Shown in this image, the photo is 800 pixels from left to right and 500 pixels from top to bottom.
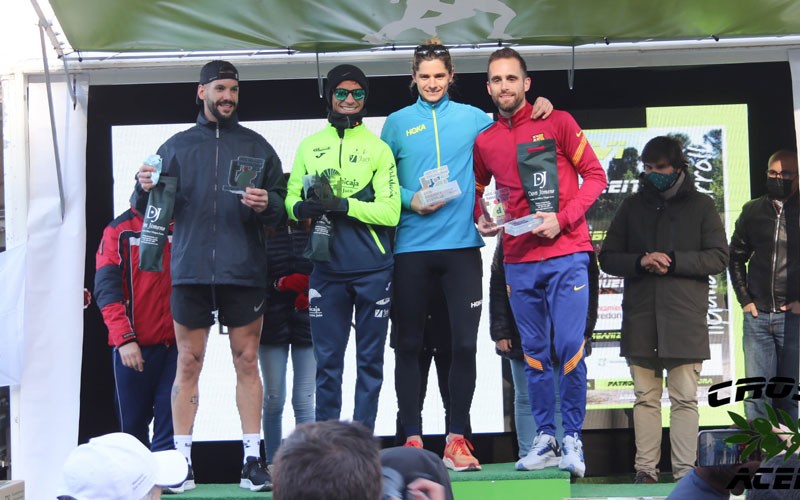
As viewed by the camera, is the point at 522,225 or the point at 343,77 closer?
the point at 522,225

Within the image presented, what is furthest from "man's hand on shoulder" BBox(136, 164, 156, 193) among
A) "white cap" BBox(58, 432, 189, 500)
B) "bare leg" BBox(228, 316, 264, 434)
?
"white cap" BBox(58, 432, 189, 500)

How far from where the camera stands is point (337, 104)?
5.15m

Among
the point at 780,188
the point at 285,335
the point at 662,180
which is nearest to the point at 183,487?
the point at 285,335

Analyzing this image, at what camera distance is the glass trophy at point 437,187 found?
4965mm

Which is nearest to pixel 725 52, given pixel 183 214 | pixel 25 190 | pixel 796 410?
pixel 796 410

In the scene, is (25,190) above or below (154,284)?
above

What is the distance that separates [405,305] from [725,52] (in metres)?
2.47

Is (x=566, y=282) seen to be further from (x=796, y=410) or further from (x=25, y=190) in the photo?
(x=25, y=190)

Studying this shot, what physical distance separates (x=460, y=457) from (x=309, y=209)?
Answer: 144cm

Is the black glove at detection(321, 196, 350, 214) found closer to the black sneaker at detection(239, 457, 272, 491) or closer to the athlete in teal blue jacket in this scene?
the athlete in teal blue jacket

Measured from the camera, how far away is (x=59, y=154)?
18.5 ft

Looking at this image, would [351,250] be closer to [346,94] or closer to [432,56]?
[346,94]

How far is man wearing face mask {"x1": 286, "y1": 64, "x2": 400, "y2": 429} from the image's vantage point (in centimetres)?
500

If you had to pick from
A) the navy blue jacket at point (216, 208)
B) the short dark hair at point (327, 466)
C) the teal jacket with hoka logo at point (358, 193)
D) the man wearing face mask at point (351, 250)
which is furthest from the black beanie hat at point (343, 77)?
the short dark hair at point (327, 466)
